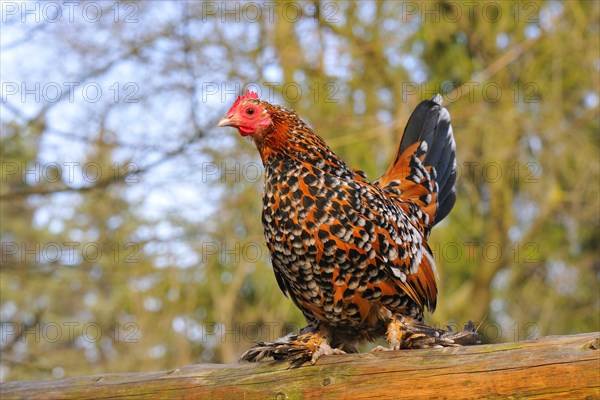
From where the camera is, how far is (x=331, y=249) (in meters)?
2.98

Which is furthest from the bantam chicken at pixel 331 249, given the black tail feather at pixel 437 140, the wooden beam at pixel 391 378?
the black tail feather at pixel 437 140

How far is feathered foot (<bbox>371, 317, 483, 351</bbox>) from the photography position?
295 centimetres

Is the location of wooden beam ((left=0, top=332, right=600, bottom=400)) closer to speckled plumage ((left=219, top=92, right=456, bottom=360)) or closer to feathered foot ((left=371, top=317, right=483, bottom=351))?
→ feathered foot ((left=371, top=317, right=483, bottom=351))

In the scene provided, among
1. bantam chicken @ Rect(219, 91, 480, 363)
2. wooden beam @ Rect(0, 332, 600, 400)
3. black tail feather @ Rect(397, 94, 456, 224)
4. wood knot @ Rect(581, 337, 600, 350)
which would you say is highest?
black tail feather @ Rect(397, 94, 456, 224)

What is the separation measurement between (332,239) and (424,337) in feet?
1.66

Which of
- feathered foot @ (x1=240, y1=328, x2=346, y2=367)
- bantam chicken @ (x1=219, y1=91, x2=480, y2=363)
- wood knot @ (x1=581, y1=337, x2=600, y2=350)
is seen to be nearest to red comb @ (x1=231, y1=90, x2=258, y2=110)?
bantam chicken @ (x1=219, y1=91, x2=480, y2=363)

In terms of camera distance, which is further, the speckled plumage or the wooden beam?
the speckled plumage

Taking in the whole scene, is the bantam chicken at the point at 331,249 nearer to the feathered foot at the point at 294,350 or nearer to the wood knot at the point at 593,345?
the feathered foot at the point at 294,350

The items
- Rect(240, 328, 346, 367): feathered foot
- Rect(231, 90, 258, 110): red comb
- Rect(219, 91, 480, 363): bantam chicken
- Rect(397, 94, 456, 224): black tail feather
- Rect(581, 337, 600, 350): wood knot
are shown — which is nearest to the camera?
Rect(581, 337, 600, 350): wood knot

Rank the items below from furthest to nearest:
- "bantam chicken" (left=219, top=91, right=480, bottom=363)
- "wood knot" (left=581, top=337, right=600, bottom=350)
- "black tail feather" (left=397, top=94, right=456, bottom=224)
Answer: "black tail feather" (left=397, top=94, right=456, bottom=224) → "bantam chicken" (left=219, top=91, right=480, bottom=363) → "wood knot" (left=581, top=337, right=600, bottom=350)

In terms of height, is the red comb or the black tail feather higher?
the red comb

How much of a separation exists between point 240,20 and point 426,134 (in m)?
2.23

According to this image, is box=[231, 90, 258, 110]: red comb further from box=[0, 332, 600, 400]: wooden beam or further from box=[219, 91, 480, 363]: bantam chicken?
box=[0, 332, 600, 400]: wooden beam

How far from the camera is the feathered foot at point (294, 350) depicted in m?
2.88
